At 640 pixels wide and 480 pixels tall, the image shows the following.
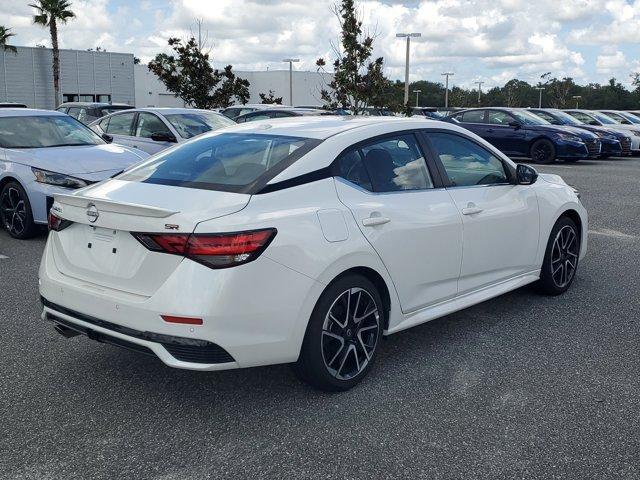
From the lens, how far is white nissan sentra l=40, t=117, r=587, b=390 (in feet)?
11.5

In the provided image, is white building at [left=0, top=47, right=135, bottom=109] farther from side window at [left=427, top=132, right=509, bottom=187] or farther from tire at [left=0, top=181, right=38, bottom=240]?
side window at [left=427, top=132, right=509, bottom=187]

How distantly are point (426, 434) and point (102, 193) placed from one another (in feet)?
7.11

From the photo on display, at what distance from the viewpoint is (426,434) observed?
3572 mm

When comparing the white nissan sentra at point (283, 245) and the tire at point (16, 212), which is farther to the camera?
the tire at point (16, 212)

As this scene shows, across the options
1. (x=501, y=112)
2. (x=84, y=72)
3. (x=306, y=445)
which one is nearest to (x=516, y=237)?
(x=306, y=445)

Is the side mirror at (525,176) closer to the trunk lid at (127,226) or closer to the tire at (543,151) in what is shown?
the trunk lid at (127,226)

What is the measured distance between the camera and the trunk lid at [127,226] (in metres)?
3.54

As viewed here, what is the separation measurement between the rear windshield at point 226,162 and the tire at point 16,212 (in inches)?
→ 169

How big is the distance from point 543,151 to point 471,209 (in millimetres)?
16051

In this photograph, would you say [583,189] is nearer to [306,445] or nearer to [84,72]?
[306,445]

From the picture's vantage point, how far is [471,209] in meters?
4.87

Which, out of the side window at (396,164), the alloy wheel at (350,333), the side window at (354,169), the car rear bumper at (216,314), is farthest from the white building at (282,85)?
the car rear bumper at (216,314)

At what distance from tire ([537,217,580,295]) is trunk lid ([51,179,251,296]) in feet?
10.3

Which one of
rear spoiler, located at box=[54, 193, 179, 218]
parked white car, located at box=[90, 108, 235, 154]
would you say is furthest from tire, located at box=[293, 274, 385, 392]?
parked white car, located at box=[90, 108, 235, 154]
